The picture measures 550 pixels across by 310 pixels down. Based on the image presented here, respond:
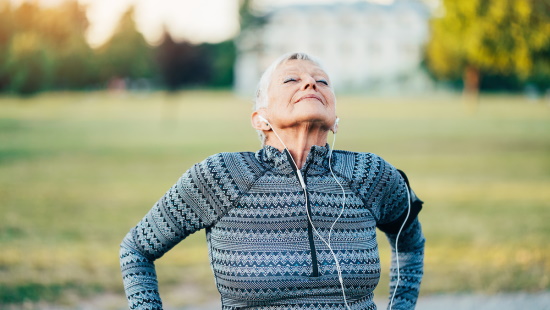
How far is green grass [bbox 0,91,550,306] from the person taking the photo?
624 centimetres

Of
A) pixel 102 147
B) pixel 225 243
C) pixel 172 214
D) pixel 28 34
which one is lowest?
pixel 225 243

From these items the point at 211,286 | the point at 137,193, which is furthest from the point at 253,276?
the point at 137,193

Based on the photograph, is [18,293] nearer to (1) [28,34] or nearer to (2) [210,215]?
(2) [210,215]

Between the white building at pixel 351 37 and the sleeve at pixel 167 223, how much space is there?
10549 cm

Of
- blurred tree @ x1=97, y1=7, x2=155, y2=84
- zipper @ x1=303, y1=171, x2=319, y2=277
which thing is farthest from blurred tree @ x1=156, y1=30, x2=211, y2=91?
blurred tree @ x1=97, y1=7, x2=155, y2=84

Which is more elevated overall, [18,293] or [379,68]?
[379,68]

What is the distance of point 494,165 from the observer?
17031mm

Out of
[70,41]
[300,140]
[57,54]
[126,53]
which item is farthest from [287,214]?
[126,53]

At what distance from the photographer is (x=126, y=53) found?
267 feet

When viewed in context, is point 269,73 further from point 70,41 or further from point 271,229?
point 70,41

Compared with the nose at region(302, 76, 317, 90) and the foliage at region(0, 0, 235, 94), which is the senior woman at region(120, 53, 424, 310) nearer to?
the nose at region(302, 76, 317, 90)

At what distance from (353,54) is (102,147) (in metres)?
97.5

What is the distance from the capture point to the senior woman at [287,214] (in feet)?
7.31

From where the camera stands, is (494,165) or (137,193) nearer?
(137,193)
